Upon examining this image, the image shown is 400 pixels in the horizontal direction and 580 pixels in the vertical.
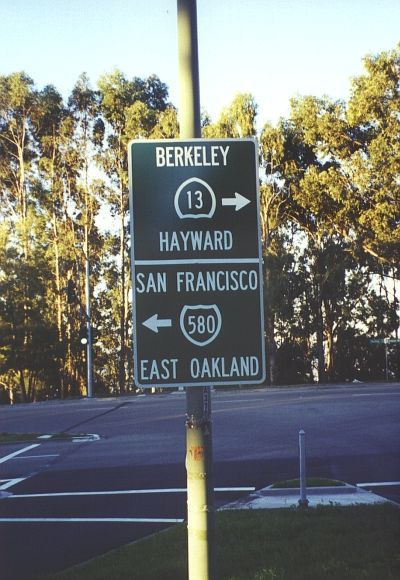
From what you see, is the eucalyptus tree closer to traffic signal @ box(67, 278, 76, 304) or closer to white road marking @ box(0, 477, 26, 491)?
traffic signal @ box(67, 278, 76, 304)

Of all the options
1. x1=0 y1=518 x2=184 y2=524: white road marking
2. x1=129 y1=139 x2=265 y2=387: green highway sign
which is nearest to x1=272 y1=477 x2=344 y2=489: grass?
x1=0 y1=518 x2=184 y2=524: white road marking

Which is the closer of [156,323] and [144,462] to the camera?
[156,323]

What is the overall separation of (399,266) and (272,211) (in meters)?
7.45

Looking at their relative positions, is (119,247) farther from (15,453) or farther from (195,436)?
(195,436)

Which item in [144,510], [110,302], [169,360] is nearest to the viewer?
[169,360]

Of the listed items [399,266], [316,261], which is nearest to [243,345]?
[399,266]

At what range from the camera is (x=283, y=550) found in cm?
822

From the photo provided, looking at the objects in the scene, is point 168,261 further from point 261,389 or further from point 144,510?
point 261,389

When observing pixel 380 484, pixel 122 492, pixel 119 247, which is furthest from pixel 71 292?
pixel 380 484

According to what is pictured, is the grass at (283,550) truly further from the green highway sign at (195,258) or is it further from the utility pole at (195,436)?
the green highway sign at (195,258)

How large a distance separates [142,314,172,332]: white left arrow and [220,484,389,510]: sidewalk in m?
7.08

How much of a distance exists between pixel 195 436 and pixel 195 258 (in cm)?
86

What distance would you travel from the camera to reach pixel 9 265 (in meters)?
50.1

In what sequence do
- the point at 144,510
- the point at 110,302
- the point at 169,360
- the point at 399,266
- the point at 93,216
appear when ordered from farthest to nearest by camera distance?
the point at 110,302 < the point at 93,216 < the point at 399,266 < the point at 144,510 < the point at 169,360
